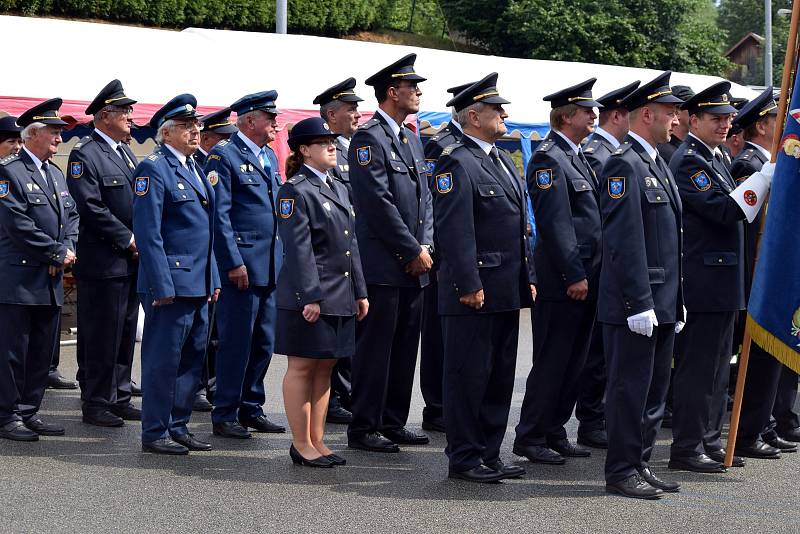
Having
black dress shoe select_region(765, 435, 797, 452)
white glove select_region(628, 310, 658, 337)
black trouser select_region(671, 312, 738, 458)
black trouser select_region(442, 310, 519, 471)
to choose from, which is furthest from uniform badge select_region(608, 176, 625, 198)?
black dress shoe select_region(765, 435, 797, 452)

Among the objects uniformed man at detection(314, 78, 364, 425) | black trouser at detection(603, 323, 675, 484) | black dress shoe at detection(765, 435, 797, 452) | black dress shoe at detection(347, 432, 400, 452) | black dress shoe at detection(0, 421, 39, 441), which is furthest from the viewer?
uniformed man at detection(314, 78, 364, 425)

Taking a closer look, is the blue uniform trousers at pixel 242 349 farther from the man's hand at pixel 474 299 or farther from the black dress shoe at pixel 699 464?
the black dress shoe at pixel 699 464

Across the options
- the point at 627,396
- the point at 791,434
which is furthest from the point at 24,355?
the point at 791,434

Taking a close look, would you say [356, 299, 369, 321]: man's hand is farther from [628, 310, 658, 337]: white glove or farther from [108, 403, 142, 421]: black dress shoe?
[108, 403, 142, 421]: black dress shoe

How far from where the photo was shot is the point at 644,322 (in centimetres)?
641

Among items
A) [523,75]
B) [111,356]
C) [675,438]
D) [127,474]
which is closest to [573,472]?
[675,438]

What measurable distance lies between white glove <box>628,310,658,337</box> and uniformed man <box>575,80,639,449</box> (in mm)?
1299

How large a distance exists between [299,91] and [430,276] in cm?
689

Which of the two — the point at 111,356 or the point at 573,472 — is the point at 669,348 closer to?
the point at 573,472

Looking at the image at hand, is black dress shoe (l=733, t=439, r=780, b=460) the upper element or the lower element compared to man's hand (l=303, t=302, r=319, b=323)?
lower

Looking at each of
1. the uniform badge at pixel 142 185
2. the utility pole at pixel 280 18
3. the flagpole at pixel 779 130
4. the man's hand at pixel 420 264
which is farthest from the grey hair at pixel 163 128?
the utility pole at pixel 280 18

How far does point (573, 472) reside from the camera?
23.6 feet

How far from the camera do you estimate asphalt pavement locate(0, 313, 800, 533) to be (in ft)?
19.6

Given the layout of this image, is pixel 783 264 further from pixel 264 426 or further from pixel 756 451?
pixel 264 426
